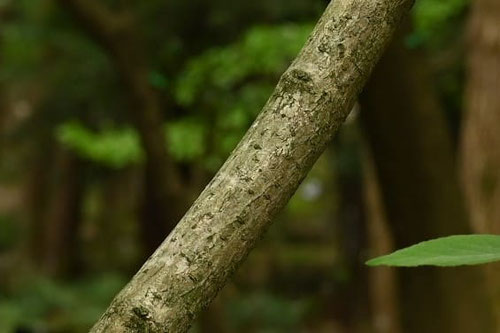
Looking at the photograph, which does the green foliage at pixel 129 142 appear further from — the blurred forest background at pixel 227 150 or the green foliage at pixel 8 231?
the green foliage at pixel 8 231

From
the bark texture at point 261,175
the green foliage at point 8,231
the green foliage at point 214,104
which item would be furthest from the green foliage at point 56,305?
the bark texture at point 261,175

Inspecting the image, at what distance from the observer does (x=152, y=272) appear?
934 millimetres

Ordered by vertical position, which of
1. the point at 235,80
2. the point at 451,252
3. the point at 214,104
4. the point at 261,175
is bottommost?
the point at 451,252

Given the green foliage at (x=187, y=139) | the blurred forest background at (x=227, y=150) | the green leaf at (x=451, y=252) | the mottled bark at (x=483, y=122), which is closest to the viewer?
the green leaf at (x=451, y=252)

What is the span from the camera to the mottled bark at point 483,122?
6305 mm

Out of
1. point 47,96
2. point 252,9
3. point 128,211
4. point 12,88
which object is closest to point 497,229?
point 252,9

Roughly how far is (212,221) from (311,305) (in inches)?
670

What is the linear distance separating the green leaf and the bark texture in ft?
0.48

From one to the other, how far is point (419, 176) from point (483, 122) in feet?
10.1

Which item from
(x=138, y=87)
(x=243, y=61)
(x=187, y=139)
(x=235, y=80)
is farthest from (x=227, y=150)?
(x=138, y=87)

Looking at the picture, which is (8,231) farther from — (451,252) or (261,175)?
(451,252)

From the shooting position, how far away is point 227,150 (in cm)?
1005

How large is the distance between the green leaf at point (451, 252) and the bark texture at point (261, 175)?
14 cm

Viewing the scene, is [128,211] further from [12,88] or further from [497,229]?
[497,229]
